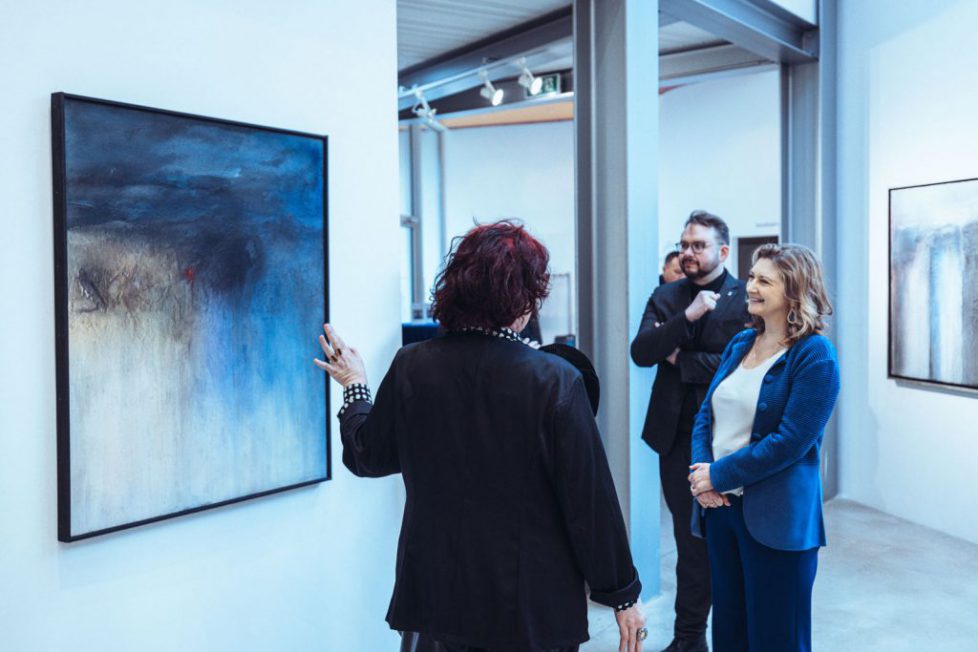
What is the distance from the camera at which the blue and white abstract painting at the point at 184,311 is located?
2.06 metres

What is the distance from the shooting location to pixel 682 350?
3391mm

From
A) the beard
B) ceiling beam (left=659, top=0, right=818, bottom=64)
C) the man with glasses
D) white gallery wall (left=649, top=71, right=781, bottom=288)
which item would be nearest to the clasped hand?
the man with glasses

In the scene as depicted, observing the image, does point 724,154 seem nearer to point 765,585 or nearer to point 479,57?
point 479,57

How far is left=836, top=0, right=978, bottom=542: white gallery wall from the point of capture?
16.4 feet

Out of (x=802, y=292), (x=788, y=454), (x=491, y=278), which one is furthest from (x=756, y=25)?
(x=491, y=278)

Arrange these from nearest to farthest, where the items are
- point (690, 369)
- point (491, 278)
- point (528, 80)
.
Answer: point (491, 278) < point (690, 369) < point (528, 80)

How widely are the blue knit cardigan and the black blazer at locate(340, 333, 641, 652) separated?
0.84 m

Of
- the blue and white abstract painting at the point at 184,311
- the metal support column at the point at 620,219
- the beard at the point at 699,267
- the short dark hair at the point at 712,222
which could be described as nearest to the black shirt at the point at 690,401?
the beard at the point at 699,267

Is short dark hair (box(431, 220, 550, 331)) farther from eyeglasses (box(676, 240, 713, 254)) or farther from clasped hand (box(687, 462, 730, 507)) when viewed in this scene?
eyeglasses (box(676, 240, 713, 254))

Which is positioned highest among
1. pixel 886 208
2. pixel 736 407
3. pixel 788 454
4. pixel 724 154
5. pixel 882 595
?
pixel 724 154

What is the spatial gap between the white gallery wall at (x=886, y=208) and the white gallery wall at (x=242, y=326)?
3.72m

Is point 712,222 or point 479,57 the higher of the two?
point 479,57

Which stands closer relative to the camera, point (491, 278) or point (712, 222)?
point (491, 278)

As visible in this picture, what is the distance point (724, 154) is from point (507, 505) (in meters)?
7.57
